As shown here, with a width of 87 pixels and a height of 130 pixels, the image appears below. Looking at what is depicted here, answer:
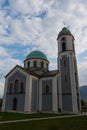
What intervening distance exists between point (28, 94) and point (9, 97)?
5.47m

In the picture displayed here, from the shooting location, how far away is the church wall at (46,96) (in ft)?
85.9

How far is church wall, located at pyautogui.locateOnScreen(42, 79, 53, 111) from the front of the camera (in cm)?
2619

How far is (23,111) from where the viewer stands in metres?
25.1

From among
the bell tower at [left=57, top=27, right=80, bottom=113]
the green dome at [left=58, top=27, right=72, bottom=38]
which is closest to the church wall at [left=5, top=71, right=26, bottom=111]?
the bell tower at [left=57, top=27, right=80, bottom=113]

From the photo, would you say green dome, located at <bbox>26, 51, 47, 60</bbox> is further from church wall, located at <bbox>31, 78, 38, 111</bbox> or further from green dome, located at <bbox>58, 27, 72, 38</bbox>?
church wall, located at <bbox>31, 78, 38, 111</bbox>

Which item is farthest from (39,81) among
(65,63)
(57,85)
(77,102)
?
(77,102)

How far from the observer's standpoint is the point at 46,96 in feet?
88.8

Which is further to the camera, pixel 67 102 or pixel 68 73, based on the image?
pixel 68 73

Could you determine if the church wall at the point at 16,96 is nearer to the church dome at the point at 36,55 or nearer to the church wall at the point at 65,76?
the church dome at the point at 36,55

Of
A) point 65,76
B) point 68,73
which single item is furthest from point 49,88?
point 68,73

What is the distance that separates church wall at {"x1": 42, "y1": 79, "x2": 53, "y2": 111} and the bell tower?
2353mm

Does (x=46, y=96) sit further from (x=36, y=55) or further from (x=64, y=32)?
(x=64, y=32)

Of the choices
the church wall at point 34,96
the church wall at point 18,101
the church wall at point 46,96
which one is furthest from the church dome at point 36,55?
the church wall at point 18,101

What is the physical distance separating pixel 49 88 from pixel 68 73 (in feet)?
16.3
